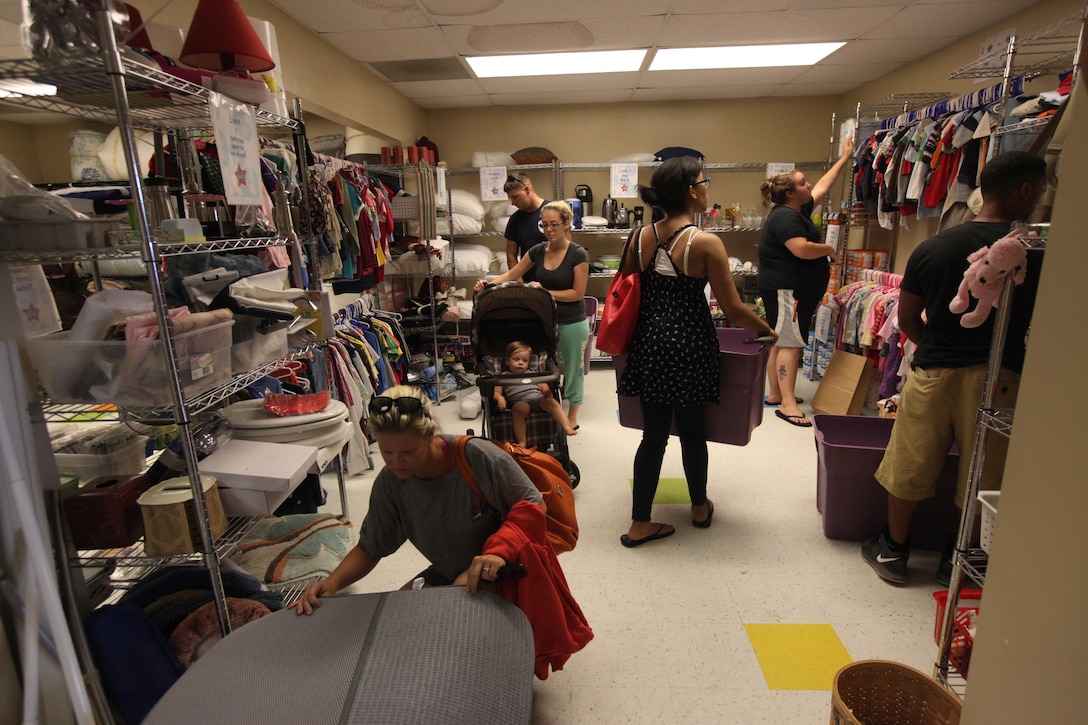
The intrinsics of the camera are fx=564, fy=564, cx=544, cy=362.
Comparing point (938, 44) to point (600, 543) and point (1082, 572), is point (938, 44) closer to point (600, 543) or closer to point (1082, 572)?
point (600, 543)

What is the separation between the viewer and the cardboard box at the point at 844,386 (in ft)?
13.3

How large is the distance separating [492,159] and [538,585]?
5.06m

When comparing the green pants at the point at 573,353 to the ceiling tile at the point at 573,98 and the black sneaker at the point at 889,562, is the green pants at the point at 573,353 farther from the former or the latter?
the ceiling tile at the point at 573,98

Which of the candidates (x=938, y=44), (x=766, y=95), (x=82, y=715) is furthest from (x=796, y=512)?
(x=766, y=95)

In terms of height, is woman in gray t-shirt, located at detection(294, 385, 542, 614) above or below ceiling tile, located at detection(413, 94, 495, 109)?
below

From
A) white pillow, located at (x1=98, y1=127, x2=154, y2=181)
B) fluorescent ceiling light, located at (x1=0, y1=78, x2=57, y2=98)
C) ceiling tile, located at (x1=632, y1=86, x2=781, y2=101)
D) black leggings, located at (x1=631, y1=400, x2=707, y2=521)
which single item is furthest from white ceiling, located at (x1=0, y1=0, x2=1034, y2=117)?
black leggings, located at (x1=631, y1=400, x2=707, y2=521)

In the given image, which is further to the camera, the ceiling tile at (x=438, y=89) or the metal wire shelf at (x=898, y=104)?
the ceiling tile at (x=438, y=89)

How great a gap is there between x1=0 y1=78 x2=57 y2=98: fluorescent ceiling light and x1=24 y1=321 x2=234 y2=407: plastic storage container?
639 millimetres

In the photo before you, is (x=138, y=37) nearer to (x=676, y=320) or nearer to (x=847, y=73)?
(x=676, y=320)

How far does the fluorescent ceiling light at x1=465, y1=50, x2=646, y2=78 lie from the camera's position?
4180mm

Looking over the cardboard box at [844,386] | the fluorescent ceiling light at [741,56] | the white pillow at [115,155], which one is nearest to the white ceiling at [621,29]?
the fluorescent ceiling light at [741,56]

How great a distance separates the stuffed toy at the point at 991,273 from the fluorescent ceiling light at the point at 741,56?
10.7 feet

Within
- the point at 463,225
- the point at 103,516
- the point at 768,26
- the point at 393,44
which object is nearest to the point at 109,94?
the point at 103,516

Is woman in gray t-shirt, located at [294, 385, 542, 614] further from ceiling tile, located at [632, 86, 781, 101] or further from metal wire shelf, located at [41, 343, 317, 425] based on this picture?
ceiling tile, located at [632, 86, 781, 101]
